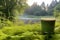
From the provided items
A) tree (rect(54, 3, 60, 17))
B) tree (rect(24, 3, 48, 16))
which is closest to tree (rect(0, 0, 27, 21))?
tree (rect(24, 3, 48, 16))

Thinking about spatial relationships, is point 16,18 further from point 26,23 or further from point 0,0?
point 0,0

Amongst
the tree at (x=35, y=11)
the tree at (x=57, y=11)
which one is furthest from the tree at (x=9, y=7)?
the tree at (x=57, y=11)

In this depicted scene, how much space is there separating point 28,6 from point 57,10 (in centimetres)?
34

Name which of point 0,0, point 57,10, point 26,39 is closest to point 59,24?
point 57,10

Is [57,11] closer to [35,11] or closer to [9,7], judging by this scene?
[35,11]

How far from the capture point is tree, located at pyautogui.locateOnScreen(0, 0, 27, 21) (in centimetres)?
124

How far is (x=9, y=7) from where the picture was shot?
1238mm

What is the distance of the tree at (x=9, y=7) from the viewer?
1239mm

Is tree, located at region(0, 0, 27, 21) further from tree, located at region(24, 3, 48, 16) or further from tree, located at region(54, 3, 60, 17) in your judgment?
tree, located at region(54, 3, 60, 17)

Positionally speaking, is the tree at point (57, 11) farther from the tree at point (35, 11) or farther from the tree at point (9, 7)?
the tree at point (9, 7)

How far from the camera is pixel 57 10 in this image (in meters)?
1.26

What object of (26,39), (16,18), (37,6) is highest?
(37,6)

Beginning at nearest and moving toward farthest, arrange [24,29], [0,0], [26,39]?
[26,39], [24,29], [0,0]

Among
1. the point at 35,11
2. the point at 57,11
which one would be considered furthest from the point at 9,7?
the point at 57,11
